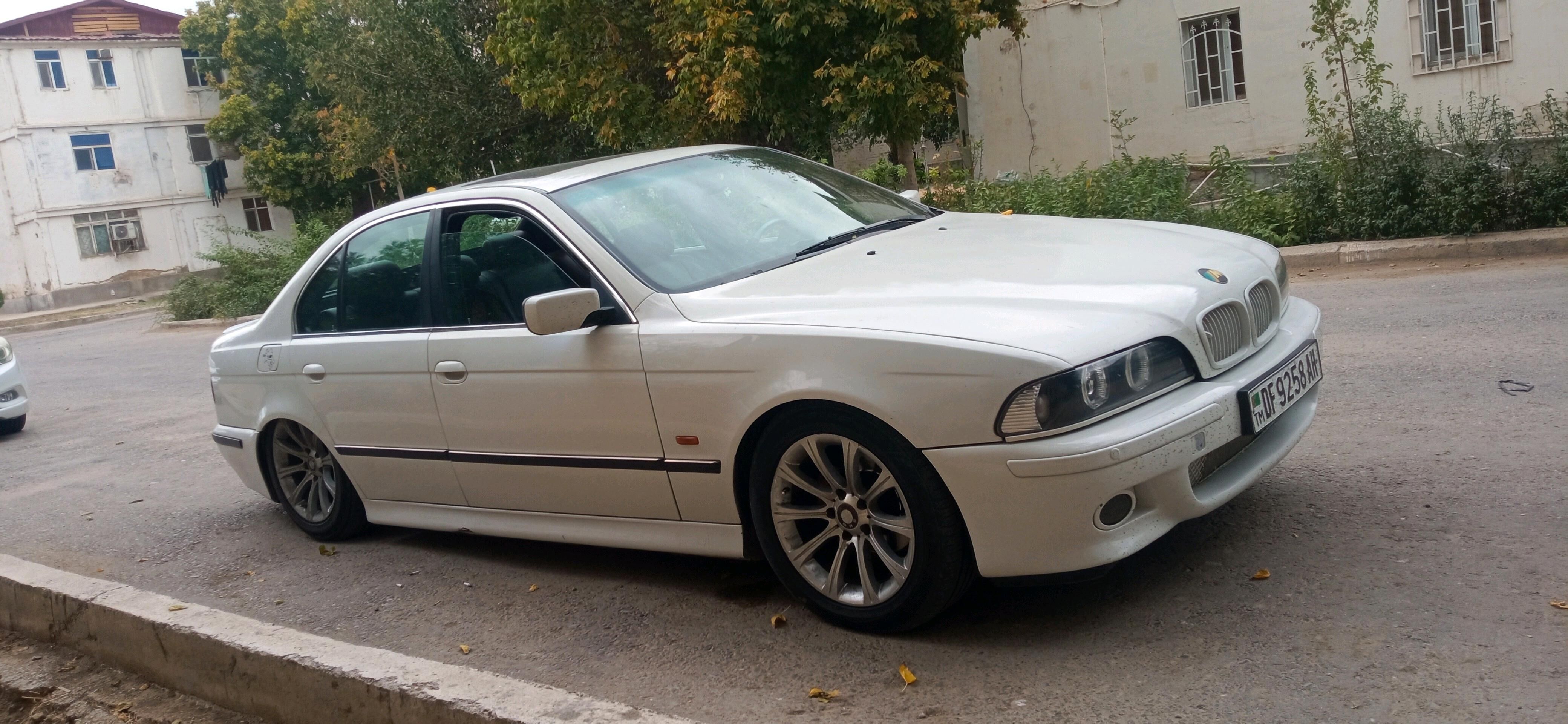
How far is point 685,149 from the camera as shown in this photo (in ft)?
17.5

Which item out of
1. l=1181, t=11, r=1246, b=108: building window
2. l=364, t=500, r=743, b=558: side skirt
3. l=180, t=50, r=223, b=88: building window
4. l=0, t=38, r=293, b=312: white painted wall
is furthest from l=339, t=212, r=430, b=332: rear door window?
l=180, t=50, r=223, b=88: building window

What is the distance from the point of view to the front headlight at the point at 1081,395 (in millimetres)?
3244

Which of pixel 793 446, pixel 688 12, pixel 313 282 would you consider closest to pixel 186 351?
pixel 688 12

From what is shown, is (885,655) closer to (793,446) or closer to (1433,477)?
(793,446)

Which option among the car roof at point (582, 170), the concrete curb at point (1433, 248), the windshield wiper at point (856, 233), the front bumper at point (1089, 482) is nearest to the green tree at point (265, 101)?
the concrete curb at point (1433, 248)

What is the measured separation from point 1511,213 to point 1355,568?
7.59 meters

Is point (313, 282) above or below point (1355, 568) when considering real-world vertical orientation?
above

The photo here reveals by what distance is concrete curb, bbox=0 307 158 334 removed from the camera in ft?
107

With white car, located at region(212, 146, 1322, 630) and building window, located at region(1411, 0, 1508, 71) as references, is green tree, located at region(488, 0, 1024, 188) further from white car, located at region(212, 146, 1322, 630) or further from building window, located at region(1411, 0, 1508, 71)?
white car, located at region(212, 146, 1322, 630)

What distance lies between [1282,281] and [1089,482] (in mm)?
1590

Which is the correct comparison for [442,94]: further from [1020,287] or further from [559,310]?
[1020,287]

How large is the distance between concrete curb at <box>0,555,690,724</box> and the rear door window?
1.28m

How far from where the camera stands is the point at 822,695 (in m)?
3.43

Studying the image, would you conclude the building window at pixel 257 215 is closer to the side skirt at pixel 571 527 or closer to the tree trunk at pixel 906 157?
the tree trunk at pixel 906 157
